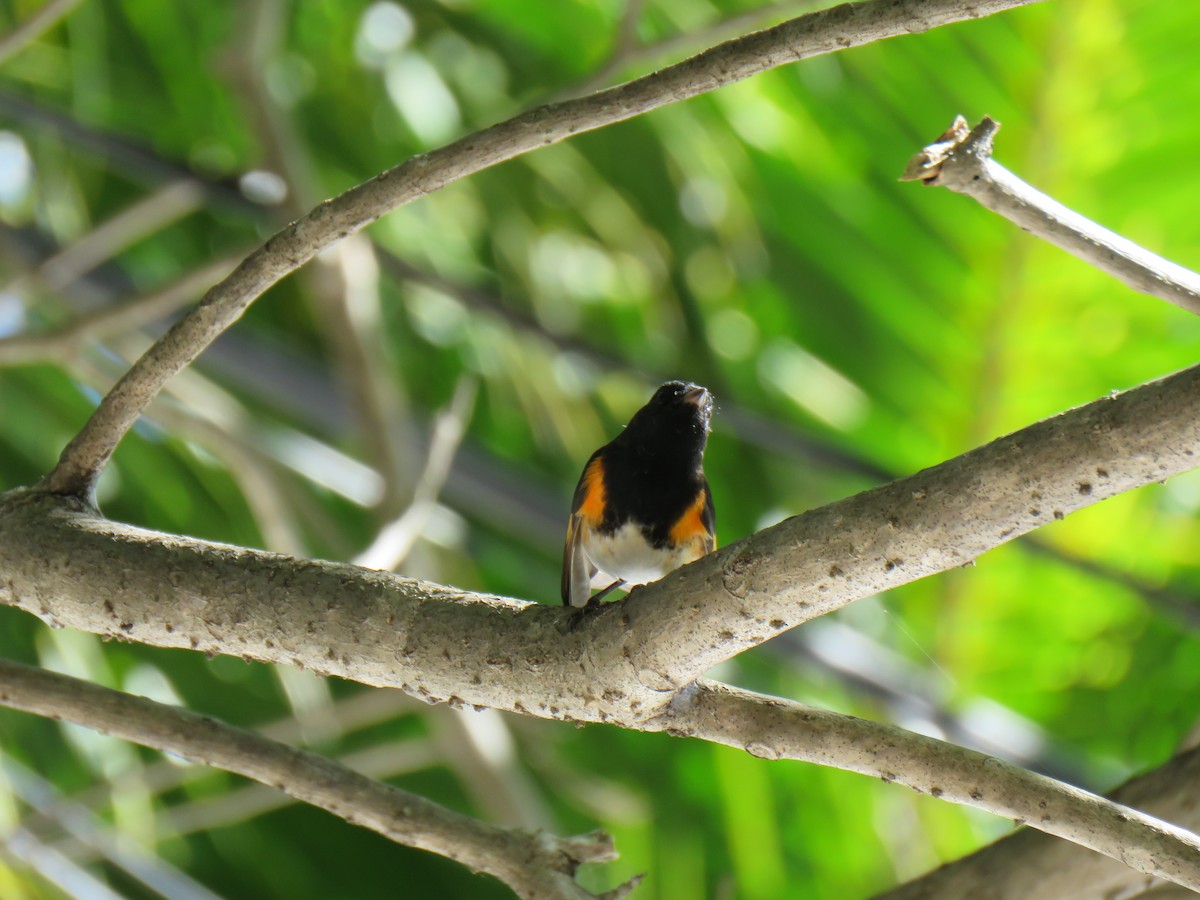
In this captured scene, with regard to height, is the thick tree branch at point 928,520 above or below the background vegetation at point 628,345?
below

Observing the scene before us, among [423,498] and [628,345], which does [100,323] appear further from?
[628,345]

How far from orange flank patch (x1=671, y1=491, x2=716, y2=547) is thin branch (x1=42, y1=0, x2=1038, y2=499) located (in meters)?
0.76

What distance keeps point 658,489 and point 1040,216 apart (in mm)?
886

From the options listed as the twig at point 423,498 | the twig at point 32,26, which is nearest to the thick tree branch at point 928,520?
the twig at point 423,498

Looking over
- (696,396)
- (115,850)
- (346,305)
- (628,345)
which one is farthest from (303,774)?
(628,345)

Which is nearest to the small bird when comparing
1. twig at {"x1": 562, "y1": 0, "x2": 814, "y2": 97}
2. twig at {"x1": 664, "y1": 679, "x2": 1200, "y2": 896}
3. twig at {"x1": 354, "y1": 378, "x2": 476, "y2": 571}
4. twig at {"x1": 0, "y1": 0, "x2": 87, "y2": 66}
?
twig at {"x1": 354, "y1": 378, "x2": 476, "y2": 571}

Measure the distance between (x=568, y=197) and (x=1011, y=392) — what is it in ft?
3.50

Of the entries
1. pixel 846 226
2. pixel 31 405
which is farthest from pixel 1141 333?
pixel 31 405

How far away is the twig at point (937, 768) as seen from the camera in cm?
88

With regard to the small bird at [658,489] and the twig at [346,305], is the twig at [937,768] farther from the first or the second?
the twig at [346,305]

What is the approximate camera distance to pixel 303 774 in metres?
1.22

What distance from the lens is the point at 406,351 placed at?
3.29m

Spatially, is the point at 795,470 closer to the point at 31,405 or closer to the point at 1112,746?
the point at 1112,746

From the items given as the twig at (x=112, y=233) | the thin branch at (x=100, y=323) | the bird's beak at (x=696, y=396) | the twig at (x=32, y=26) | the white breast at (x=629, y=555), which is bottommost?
the white breast at (x=629, y=555)
